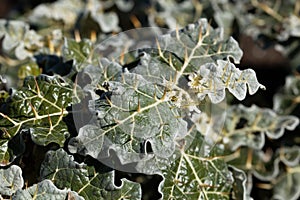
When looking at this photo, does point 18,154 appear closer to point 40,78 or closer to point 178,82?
point 40,78

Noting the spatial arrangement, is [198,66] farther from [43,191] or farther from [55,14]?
[55,14]

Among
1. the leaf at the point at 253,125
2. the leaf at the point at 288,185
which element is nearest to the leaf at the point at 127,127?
the leaf at the point at 253,125

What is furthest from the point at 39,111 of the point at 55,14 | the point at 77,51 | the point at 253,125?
the point at 55,14

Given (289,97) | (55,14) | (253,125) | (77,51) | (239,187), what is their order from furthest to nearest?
(55,14), (289,97), (253,125), (77,51), (239,187)

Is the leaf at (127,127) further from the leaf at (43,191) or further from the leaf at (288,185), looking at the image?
the leaf at (288,185)

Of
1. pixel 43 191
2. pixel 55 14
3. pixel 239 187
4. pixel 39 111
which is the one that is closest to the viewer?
pixel 43 191

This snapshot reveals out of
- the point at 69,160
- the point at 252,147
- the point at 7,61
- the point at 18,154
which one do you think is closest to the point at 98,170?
the point at 69,160

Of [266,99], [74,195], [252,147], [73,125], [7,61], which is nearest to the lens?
[74,195]
